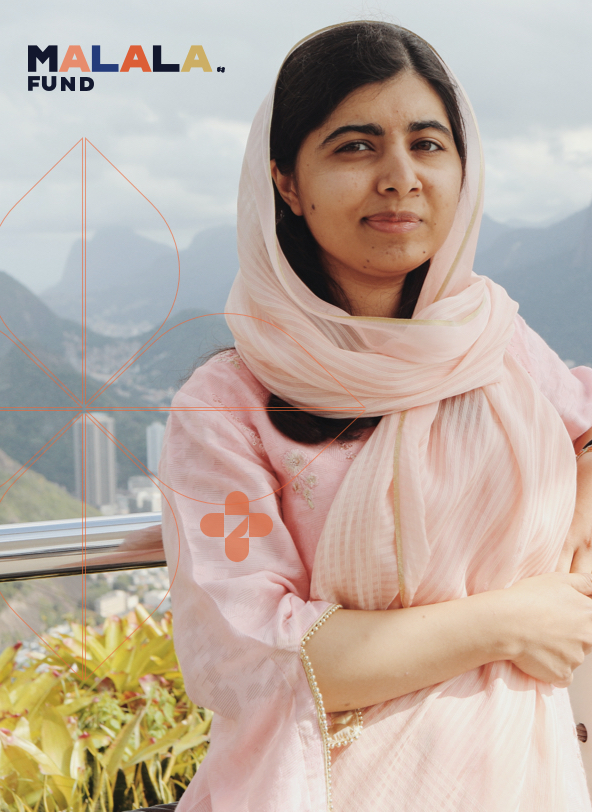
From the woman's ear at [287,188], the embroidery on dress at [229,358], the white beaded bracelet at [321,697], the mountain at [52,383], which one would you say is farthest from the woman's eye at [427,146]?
the mountain at [52,383]

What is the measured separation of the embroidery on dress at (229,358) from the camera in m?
0.89

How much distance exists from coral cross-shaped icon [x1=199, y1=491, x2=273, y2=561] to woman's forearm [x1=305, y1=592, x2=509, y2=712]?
5.0 inches

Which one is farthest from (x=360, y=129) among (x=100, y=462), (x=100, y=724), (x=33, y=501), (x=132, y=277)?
(x=132, y=277)

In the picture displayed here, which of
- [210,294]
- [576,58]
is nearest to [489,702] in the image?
[210,294]

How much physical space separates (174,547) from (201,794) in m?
0.33

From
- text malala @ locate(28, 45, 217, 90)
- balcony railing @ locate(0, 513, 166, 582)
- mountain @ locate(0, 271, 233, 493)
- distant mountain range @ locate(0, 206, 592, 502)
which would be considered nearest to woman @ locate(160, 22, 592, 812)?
balcony railing @ locate(0, 513, 166, 582)

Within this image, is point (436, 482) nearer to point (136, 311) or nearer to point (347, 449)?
point (347, 449)

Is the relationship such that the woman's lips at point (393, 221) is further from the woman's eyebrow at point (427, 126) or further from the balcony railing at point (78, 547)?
the balcony railing at point (78, 547)

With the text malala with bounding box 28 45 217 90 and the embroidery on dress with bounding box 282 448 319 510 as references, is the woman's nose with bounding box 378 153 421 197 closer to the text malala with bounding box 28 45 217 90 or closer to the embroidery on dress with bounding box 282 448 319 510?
the embroidery on dress with bounding box 282 448 319 510

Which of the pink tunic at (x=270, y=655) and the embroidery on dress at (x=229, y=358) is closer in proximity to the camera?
the pink tunic at (x=270, y=655)

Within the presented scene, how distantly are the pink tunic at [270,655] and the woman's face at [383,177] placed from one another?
239 millimetres

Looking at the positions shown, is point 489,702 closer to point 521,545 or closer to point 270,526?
point 521,545

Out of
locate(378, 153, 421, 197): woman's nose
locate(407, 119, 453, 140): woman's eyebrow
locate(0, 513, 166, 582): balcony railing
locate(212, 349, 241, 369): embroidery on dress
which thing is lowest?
locate(0, 513, 166, 582): balcony railing

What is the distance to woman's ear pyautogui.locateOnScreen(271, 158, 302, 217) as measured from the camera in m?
0.88
